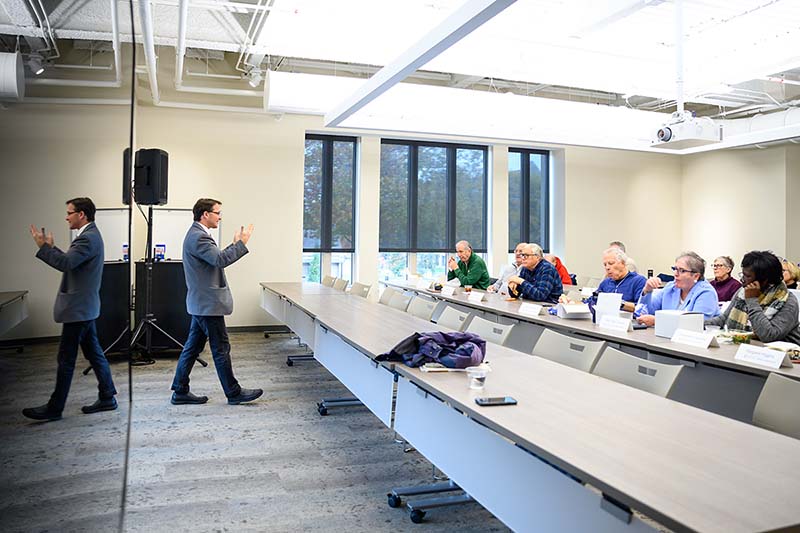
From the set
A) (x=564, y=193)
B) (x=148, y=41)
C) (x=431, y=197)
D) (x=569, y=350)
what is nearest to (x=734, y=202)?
(x=564, y=193)

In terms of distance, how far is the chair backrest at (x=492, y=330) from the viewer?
13.0ft

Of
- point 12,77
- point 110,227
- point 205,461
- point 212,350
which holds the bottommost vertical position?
point 205,461

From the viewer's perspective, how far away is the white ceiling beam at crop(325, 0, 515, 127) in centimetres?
371

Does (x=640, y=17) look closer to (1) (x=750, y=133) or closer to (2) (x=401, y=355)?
(1) (x=750, y=133)

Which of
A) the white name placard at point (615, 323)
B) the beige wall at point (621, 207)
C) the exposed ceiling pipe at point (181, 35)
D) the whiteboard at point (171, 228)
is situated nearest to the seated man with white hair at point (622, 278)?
the white name placard at point (615, 323)

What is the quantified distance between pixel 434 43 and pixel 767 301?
111 inches

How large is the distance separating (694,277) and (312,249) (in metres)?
6.54

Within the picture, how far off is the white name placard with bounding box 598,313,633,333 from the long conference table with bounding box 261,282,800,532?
1.34 m

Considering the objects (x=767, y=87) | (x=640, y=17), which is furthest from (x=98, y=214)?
(x=767, y=87)

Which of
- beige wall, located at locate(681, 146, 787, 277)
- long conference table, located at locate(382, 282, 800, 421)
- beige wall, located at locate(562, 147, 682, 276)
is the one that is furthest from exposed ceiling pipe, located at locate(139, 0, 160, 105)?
beige wall, located at locate(681, 146, 787, 277)

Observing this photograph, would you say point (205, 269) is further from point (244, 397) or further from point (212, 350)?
point (244, 397)

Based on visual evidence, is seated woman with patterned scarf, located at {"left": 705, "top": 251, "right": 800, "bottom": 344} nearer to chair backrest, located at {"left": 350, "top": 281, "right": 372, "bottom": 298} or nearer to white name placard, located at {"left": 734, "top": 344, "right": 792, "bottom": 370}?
white name placard, located at {"left": 734, "top": 344, "right": 792, "bottom": 370}

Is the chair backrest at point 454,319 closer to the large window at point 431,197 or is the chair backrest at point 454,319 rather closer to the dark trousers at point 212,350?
the dark trousers at point 212,350

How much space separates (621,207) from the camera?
11883 millimetres
